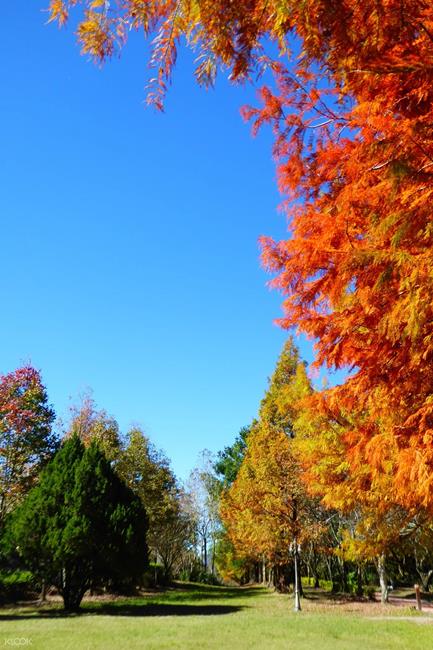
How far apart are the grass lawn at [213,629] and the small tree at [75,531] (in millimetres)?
1320

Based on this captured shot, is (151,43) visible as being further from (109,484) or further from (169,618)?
(109,484)

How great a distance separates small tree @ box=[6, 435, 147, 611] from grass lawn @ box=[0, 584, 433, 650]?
4.33 feet

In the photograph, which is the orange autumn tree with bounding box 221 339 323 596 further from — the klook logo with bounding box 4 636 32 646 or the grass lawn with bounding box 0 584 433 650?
the klook logo with bounding box 4 636 32 646

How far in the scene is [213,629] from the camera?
40.3 ft

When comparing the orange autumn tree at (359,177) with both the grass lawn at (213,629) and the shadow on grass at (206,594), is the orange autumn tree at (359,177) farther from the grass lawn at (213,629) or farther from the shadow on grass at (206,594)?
the shadow on grass at (206,594)

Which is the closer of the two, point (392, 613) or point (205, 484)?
point (392, 613)

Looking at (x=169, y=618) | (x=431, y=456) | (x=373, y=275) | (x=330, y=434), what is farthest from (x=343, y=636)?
(x=373, y=275)

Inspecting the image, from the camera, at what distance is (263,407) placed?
2844cm

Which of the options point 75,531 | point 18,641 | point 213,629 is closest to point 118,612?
point 75,531

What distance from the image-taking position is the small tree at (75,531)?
16359 millimetres

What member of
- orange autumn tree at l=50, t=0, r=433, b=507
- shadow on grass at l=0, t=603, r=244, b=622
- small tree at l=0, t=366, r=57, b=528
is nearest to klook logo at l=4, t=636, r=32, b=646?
shadow on grass at l=0, t=603, r=244, b=622

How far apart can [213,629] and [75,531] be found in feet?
20.7

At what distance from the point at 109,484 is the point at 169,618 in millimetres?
5955

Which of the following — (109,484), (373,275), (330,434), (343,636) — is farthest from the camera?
(109,484)
